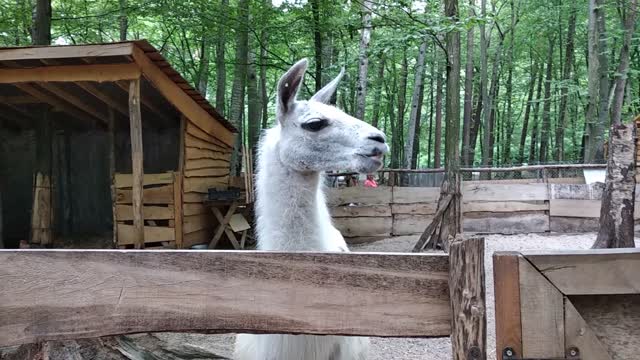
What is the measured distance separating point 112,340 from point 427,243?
587 centimetres

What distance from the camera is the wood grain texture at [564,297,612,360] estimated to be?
1.32 m

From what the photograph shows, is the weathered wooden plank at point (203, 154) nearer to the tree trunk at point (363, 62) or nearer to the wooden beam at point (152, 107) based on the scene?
the wooden beam at point (152, 107)

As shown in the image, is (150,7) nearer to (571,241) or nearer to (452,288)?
(571,241)

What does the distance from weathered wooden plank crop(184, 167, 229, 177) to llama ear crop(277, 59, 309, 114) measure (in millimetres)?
5926

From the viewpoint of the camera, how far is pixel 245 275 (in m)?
1.50

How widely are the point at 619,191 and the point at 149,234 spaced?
6.64 metres

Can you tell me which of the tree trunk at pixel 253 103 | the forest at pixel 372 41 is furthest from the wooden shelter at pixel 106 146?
the tree trunk at pixel 253 103

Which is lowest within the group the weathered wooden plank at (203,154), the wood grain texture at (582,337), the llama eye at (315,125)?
the wood grain texture at (582,337)

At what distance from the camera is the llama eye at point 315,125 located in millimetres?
2875

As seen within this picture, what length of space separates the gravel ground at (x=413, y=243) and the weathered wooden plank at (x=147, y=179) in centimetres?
354

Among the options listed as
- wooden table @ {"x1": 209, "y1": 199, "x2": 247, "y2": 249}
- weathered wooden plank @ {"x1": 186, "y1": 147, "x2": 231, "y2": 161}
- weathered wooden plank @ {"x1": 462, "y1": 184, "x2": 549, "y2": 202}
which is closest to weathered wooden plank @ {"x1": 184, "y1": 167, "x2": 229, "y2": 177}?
weathered wooden plank @ {"x1": 186, "y1": 147, "x2": 231, "y2": 161}

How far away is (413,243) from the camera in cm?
961

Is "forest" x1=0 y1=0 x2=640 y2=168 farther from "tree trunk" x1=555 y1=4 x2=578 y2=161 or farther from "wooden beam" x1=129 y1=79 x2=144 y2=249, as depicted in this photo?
"wooden beam" x1=129 y1=79 x2=144 y2=249

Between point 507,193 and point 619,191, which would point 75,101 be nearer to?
point 619,191
